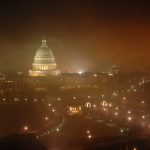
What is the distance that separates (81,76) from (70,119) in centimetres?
4018

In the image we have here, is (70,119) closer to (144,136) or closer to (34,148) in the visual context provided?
(144,136)

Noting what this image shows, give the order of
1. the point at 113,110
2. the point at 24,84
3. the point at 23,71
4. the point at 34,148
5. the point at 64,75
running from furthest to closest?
1. the point at 23,71
2. the point at 64,75
3. the point at 24,84
4. the point at 113,110
5. the point at 34,148

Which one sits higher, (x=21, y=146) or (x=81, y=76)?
(x=81, y=76)

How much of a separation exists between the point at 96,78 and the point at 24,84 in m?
14.3

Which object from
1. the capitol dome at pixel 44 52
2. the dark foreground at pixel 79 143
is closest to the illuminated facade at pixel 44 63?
the capitol dome at pixel 44 52

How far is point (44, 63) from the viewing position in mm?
69062

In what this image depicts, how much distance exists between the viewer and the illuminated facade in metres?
68.9

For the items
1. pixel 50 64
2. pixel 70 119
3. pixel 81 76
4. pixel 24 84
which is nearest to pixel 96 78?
pixel 81 76

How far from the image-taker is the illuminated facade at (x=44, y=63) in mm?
68875

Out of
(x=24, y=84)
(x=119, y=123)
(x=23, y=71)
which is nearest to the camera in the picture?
(x=119, y=123)

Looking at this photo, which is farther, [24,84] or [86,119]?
[24,84]

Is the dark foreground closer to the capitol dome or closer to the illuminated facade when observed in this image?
the illuminated facade

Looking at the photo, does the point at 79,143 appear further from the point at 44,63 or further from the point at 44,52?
the point at 44,52

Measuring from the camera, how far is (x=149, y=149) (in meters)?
19.6
